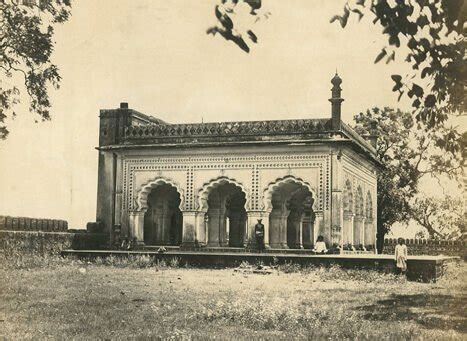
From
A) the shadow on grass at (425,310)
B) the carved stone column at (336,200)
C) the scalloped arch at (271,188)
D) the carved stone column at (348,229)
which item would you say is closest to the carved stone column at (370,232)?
the carved stone column at (348,229)

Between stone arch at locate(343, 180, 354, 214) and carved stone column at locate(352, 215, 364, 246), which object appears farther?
carved stone column at locate(352, 215, 364, 246)

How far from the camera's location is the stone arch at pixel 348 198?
861 inches

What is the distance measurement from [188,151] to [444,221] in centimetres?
1702

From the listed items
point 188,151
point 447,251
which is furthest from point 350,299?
point 447,251

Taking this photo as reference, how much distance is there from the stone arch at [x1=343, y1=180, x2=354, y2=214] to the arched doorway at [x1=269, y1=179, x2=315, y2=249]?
4.12ft

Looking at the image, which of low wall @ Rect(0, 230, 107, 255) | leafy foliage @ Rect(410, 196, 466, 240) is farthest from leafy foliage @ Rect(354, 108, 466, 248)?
low wall @ Rect(0, 230, 107, 255)

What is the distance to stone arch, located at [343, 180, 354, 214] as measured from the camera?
861 inches

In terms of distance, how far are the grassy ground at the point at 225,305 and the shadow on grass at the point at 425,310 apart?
0.01 m

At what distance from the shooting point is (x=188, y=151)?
22016mm

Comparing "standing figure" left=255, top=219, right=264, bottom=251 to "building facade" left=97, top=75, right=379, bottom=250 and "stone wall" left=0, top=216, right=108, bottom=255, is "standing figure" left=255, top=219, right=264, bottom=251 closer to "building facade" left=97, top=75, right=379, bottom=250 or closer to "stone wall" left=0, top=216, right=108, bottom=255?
"building facade" left=97, top=75, right=379, bottom=250

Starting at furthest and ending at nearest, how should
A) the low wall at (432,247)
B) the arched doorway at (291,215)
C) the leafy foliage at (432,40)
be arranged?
the low wall at (432,247)
the arched doorway at (291,215)
the leafy foliage at (432,40)

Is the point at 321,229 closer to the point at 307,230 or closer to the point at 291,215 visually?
the point at 291,215

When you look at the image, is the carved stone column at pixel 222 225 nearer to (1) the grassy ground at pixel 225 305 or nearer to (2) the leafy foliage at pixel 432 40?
(1) the grassy ground at pixel 225 305

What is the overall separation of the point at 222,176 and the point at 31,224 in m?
6.12
